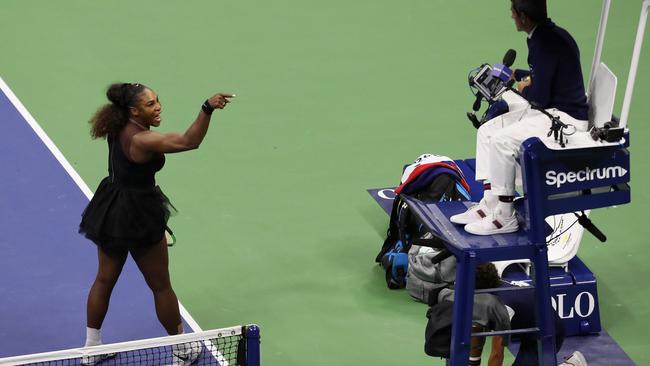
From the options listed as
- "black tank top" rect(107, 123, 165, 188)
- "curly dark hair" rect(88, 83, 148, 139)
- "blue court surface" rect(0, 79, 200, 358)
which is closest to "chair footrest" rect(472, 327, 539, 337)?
"black tank top" rect(107, 123, 165, 188)

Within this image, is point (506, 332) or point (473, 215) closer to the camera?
point (506, 332)

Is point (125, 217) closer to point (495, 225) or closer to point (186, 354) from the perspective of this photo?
point (186, 354)

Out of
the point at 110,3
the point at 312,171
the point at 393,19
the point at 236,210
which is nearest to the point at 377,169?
the point at 312,171

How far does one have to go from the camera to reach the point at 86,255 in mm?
11898

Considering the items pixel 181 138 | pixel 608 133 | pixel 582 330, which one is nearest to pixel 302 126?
pixel 582 330

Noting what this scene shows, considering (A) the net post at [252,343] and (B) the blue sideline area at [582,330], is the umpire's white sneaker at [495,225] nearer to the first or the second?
(A) the net post at [252,343]

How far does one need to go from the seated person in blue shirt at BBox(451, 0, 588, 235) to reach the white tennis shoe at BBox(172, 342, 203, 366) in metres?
2.40

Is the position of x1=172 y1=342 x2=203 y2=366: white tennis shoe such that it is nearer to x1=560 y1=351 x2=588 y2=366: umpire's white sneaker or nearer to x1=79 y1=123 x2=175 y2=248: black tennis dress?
x1=79 y1=123 x2=175 y2=248: black tennis dress

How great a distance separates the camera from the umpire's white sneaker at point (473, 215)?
9.16 metres

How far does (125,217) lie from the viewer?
10000mm

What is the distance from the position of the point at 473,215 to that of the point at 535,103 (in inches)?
33.0

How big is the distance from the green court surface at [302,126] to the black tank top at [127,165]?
1567mm

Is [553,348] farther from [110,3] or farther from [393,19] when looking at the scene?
[110,3]

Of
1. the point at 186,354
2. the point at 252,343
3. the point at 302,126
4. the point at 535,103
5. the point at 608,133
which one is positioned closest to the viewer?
the point at 252,343
